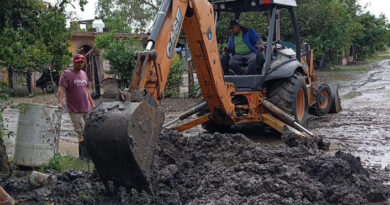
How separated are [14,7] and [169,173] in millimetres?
2365

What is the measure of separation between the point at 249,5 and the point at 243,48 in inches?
34.7

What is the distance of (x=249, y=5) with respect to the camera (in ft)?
30.3

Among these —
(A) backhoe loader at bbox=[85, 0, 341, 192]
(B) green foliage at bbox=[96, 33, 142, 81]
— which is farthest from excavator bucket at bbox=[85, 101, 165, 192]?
(B) green foliage at bbox=[96, 33, 142, 81]

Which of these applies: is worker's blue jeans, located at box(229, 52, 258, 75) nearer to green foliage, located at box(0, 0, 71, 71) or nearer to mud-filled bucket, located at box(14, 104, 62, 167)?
mud-filled bucket, located at box(14, 104, 62, 167)

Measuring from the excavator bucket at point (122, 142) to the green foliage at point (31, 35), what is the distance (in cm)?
132

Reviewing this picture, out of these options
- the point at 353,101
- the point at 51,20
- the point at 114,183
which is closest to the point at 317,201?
the point at 114,183

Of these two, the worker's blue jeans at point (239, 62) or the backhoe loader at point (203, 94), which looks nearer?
the backhoe loader at point (203, 94)

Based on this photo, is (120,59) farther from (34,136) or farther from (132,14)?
(132,14)

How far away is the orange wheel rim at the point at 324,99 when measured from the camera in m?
11.2

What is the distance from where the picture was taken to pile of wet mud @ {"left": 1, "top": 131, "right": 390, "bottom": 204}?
476cm

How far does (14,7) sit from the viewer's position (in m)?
5.34

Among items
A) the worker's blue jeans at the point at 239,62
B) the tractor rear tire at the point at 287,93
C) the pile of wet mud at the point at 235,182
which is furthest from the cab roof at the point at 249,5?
the pile of wet mud at the point at 235,182

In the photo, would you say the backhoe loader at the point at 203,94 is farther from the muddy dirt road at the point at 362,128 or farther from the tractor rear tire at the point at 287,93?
the muddy dirt road at the point at 362,128

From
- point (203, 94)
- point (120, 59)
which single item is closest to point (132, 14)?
point (120, 59)
